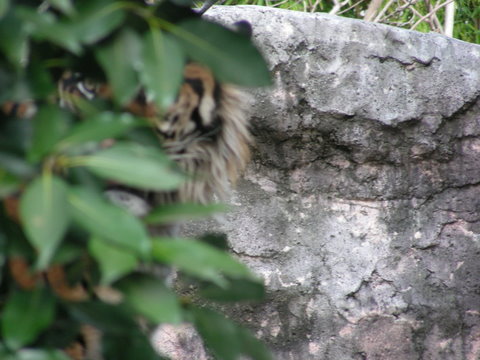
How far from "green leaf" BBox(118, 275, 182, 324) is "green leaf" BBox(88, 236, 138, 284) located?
74 mm

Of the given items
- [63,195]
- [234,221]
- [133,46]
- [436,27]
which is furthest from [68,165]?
[436,27]

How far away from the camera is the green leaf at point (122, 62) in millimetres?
976

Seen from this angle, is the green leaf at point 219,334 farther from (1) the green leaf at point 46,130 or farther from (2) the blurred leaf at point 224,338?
(1) the green leaf at point 46,130

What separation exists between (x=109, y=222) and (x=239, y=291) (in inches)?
13.2

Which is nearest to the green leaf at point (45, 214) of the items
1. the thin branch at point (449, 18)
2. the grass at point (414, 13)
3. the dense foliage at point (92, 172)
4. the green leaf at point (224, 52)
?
the dense foliage at point (92, 172)

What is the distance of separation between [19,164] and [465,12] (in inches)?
179

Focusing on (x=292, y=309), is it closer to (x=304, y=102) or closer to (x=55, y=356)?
(x=304, y=102)

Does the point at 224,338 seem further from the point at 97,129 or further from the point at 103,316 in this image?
the point at 97,129

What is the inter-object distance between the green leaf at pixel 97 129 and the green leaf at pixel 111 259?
123mm

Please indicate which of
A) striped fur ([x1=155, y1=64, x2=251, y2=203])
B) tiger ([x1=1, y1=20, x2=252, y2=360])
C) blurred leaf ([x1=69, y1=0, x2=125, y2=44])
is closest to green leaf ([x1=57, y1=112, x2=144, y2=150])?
blurred leaf ([x1=69, y1=0, x2=125, y2=44])

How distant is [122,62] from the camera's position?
983mm

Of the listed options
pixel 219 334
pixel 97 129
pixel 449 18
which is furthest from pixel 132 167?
pixel 449 18

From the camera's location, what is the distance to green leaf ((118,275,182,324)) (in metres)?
0.89

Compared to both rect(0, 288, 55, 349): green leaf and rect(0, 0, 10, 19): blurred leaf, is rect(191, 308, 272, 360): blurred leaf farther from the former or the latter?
rect(0, 0, 10, 19): blurred leaf
